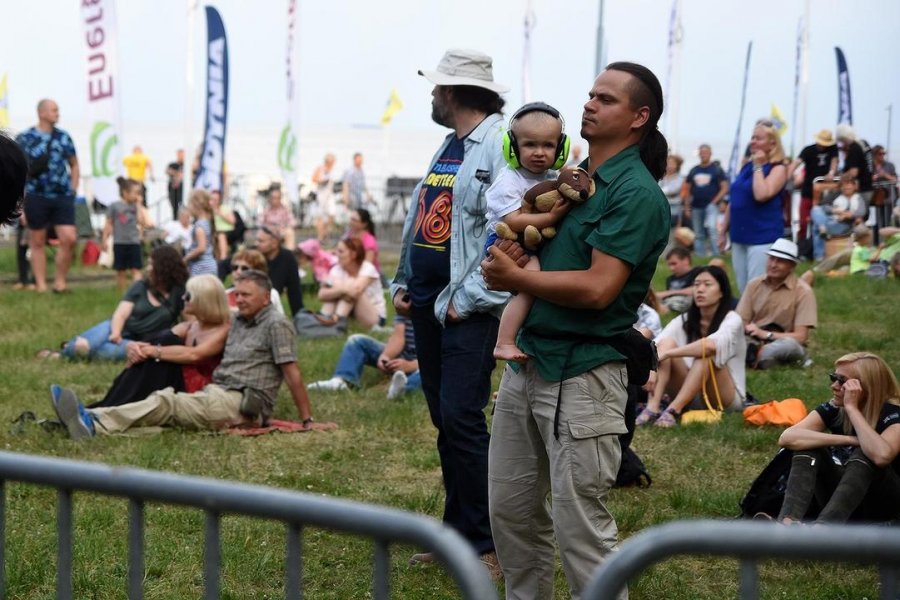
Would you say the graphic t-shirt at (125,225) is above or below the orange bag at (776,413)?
above

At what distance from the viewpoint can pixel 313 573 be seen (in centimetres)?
520

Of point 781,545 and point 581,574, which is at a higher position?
point 781,545

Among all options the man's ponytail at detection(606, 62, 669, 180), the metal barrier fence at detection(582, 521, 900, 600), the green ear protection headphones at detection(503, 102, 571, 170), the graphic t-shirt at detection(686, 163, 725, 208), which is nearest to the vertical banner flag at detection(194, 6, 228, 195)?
the graphic t-shirt at detection(686, 163, 725, 208)

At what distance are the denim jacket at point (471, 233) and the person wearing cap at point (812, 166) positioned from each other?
13.5 metres

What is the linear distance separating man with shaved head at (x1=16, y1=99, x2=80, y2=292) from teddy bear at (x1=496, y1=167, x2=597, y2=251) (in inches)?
442

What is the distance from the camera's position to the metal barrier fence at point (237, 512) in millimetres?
2045

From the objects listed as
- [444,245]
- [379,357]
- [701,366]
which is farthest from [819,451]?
[379,357]

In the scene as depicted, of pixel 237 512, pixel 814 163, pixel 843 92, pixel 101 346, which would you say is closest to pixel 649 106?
pixel 237 512

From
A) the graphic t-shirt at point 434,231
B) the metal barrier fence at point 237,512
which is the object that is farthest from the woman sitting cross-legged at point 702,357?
the metal barrier fence at point 237,512

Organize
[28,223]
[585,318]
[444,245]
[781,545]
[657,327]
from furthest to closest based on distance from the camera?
[28,223] → [657,327] → [444,245] → [585,318] → [781,545]

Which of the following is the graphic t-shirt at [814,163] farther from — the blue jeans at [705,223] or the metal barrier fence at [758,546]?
the metal barrier fence at [758,546]

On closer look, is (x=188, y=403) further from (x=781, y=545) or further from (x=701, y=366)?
(x=781, y=545)

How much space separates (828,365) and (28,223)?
9.23 metres

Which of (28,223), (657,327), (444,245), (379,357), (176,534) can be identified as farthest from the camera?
(28,223)
